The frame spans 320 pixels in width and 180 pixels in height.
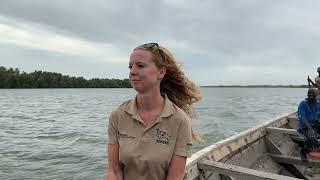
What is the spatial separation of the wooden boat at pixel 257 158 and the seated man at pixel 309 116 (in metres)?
0.30

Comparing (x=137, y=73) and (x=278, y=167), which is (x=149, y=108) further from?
(x=278, y=167)

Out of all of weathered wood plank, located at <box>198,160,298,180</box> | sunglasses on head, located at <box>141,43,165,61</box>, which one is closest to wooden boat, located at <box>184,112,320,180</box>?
weathered wood plank, located at <box>198,160,298,180</box>

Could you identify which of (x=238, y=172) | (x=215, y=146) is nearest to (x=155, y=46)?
(x=238, y=172)

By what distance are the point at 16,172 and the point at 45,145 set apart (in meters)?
5.41

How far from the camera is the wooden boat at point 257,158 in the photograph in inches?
198

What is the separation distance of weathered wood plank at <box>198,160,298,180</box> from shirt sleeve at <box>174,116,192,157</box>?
244cm

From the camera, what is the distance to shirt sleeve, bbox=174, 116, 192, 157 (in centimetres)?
255

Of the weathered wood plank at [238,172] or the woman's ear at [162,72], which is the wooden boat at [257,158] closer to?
the weathered wood plank at [238,172]

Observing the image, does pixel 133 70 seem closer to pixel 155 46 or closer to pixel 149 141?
pixel 155 46

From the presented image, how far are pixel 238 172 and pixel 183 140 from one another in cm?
257

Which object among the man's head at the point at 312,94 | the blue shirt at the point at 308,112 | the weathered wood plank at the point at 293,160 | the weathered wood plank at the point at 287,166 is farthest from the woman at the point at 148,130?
the weathered wood plank at the point at 287,166

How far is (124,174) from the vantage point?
8.56 ft

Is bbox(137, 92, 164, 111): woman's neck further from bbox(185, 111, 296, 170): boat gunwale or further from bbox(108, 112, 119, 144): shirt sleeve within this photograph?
bbox(185, 111, 296, 170): boat gunwale

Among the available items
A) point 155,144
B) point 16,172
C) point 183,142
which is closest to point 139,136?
point 155,144
